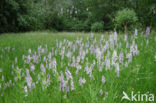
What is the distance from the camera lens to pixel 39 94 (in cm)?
198

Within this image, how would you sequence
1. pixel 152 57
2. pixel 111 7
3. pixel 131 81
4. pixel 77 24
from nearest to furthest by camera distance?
pixel 131 81, pixel 152 57, pixel 111 7, pixel 77 24

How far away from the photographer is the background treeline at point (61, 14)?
79.9ft

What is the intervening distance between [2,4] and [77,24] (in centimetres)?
2617

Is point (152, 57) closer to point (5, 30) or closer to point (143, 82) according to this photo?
point (143, 82)

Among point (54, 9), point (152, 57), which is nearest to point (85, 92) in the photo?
point (152, 57)

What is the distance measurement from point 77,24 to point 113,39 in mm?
44471

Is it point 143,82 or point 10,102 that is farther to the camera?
point 143,82

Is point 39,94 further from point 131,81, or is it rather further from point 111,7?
point 111,7

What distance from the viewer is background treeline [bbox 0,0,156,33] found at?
2436 centimetres

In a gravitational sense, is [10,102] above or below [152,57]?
below

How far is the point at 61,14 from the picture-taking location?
4481 cm

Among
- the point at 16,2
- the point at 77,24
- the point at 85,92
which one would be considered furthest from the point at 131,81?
the point at 77,24

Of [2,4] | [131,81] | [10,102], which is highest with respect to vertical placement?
[2,4]

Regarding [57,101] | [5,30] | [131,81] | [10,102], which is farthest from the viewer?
[5,30]
